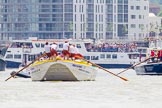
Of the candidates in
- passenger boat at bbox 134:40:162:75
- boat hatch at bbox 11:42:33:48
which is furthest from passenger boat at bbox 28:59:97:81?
boat hatch at bbox 11:42:33:48

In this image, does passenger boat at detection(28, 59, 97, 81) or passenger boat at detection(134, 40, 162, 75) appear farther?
passenger boat at detection(134, 40, 162, 75)

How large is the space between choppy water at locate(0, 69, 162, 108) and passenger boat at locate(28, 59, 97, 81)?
4.14 feet

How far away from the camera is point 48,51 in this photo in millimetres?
70188

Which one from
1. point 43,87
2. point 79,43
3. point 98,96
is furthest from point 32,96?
point 79,43

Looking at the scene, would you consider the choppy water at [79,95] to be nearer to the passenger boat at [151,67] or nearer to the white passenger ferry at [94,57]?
the passenger boat at [151,67]

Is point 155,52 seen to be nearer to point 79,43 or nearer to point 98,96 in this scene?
point 98,96

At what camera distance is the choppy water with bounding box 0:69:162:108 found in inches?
2005

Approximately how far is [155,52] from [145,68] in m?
4.87

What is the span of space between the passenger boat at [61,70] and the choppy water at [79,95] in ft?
4.14

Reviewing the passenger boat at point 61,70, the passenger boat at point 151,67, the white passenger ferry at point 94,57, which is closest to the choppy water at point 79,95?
the passenger boat at point 61,70

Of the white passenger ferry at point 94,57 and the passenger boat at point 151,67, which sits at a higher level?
the passenger boat at point 151,67

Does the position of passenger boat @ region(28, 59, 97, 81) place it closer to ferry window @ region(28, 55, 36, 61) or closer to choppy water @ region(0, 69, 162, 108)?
choppy water @ region(0, 69, 162, 108)

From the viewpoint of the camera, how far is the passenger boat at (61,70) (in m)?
69.2

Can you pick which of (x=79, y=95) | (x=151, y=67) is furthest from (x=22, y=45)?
(x=79, y=95)
